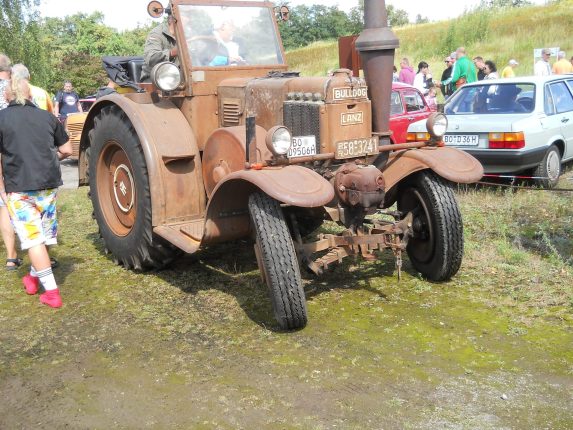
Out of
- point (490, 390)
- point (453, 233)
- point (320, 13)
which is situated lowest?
point (490, 390)

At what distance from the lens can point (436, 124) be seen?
516 centimetres

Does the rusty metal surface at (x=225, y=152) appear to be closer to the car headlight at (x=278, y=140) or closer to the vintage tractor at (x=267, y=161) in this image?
the vintage tractor at (x=267, y=161)

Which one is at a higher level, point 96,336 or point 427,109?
point 427,109

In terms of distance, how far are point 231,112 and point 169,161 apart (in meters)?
0.66

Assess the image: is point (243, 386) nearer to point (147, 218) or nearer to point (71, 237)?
point (147, 218)

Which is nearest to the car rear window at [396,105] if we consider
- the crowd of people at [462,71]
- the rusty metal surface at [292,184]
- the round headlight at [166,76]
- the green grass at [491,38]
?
the crowd of people at [462,71]

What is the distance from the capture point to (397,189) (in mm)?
5379

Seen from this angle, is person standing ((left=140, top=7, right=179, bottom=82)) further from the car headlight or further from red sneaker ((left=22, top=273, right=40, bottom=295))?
red sneaker ((left=22, top=273, right=40, bottom=295))

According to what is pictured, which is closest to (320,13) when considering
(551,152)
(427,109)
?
(427,109)

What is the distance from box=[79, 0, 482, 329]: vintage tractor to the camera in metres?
4.40

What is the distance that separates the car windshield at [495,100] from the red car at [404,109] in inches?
68.3

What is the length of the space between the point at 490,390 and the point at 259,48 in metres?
3.67

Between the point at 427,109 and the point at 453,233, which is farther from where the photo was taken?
the point at 427,109

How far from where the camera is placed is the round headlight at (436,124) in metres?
5.15
